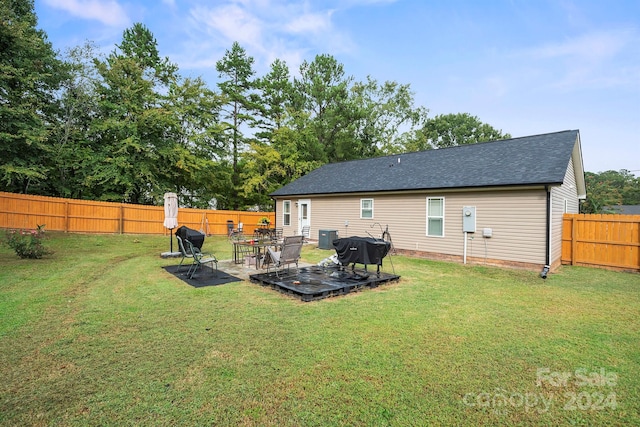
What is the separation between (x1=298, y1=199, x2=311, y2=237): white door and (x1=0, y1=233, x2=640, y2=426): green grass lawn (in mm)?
9421

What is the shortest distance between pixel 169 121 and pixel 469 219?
19.6 metres

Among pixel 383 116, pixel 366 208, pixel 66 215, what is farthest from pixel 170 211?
pixel 383 116

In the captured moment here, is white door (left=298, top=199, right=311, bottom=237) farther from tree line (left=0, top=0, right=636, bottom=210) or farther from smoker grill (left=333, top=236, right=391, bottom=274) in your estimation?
smoker grill (left=333, top=236, right=391, bottom=274)

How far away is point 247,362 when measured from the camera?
10.6 ft

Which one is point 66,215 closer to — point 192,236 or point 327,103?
point 192,236

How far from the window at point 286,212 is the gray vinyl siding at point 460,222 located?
4.00 meters

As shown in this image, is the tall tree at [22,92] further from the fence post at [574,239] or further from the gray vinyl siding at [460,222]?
the fence post at [574,239]

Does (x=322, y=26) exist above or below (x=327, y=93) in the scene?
below

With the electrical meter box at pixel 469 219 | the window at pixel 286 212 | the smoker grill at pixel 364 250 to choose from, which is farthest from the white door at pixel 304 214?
the smoker grill at pixel 364 250

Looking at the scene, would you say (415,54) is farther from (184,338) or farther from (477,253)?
(184,338)

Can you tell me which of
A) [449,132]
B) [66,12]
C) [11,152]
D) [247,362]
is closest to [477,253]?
[247,362]

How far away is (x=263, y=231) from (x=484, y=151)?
35.7 ft

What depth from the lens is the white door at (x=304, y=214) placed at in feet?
51.4

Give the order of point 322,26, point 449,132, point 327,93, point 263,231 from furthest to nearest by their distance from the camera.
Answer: point 449,132 < point 327,93 < point 263,231 < point 322,26
